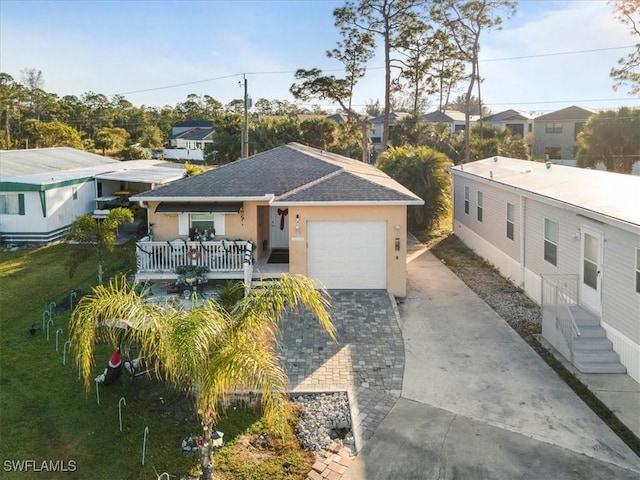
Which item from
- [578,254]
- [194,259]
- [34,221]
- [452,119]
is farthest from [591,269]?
[452,119]

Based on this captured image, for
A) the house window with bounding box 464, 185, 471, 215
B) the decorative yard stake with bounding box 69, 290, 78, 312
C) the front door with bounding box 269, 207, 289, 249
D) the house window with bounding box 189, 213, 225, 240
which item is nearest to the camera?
the decorative yard stake with bounding box 69, 290, 78, 312

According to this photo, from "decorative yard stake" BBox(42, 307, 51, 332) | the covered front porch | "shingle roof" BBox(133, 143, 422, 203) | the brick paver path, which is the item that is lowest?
the brick paver path

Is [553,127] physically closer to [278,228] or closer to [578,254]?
[278,228]

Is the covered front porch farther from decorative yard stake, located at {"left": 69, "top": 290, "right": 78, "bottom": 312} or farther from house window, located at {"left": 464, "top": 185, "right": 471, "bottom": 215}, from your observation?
house window, located at {"left": 464, "top": 185, "right": 471, "bottom": 215}

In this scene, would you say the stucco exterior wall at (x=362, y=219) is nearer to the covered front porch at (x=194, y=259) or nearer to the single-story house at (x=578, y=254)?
the covered front porch at (x=194, y=259)

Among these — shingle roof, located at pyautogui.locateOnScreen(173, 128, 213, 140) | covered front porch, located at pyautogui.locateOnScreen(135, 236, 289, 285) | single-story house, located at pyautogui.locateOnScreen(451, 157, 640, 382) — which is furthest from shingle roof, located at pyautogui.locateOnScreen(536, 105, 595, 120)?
covered front porch, located at pyautogui.locateOnScreen(135, 236, 289, 285)

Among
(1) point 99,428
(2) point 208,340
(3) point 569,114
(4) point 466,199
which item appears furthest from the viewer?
(3) point 569,114
